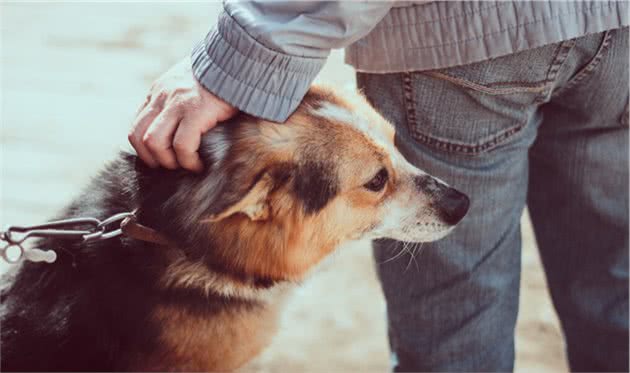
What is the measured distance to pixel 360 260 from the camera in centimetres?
337

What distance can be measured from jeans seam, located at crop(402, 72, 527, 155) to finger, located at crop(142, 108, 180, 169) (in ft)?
1.89

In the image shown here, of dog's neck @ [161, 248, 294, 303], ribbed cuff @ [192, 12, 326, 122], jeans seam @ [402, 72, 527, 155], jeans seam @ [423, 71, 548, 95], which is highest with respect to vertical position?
ribbed cuff @ [192, 12, 326, 122]

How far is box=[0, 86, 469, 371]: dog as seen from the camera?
185cm

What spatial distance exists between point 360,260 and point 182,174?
1.67m

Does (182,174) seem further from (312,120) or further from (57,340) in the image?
(57,340)

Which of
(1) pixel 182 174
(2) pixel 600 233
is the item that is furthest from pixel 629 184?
(1) pixel 182 174

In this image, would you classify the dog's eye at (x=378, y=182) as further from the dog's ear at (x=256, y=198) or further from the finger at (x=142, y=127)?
the finger at (x=142, y=127)

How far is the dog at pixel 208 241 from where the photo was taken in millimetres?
1854

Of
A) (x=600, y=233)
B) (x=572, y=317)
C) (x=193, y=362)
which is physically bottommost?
(x=572, y=317)

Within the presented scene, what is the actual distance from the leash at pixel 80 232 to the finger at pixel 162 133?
0.21m

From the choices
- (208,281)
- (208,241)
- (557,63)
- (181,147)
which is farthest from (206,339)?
(557,63)

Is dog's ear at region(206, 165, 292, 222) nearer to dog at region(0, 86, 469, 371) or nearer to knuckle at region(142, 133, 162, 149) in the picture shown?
dog at region(0, 86, 469, 371)

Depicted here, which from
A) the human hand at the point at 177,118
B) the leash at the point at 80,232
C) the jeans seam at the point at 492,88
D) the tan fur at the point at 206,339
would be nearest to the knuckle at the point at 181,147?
the human hand at the point at 177,118

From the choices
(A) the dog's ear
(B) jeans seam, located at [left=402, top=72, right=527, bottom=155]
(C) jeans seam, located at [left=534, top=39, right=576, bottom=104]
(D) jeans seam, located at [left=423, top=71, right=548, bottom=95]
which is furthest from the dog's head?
(C) jeans seam, located at [left=534, top=39, right=576, bottom=104]
